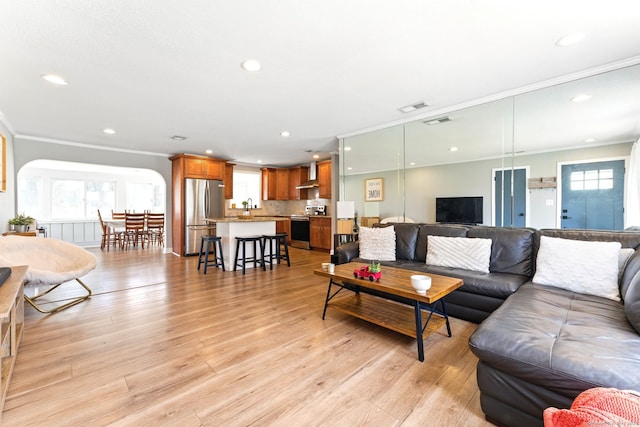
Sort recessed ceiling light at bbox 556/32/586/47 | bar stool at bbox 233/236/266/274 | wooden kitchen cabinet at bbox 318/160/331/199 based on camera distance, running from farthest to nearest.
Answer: wooden kitchen cabinet at bbox 318/160/331/199 → bar stool at bbox 233/236/266/274 → recessed ceiling light at bbox 556/32/586/47

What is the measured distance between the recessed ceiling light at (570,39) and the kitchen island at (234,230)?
4460 millimetres

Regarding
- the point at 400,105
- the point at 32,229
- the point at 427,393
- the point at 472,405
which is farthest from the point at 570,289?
the point at 32,229

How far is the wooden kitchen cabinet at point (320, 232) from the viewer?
22.1ft

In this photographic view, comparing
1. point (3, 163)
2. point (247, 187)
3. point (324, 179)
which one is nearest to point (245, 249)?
point (324, 179)

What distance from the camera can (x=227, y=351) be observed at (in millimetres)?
2096

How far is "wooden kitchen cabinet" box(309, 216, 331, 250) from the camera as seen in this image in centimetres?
674

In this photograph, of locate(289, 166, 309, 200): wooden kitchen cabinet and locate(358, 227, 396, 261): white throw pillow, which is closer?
locate(358, 227, 396, 261): white throw pillow

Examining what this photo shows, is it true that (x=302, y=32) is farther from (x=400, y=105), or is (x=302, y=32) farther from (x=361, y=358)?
(x=361, y=358)

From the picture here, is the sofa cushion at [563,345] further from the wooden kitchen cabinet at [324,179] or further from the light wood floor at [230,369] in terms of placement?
the wooden kitchen cabinet at [324,179]

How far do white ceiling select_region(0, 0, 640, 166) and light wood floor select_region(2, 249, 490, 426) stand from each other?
231cm

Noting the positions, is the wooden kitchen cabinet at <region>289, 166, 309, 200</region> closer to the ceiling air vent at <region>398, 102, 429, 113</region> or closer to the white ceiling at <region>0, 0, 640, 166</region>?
the white ceiling at <region>0, 0, 640, 166</region>

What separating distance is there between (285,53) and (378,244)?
2.32 metres

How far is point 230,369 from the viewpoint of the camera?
1866 millimetres

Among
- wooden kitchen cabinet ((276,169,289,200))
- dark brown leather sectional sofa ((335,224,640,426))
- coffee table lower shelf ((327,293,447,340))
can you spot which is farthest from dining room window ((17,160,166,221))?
dark brown leather sectional sofa ((335,224,640,426))
